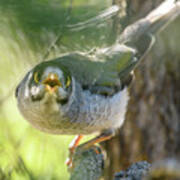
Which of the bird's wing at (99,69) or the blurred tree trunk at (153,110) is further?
the blurred tree trunk at (153,110)

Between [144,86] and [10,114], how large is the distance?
103 inches

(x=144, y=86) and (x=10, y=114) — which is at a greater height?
(x=144, y=86)

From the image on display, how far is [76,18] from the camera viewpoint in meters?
1.92

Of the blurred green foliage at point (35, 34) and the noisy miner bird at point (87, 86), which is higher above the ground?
the noisy miner bird at point (87, 86)

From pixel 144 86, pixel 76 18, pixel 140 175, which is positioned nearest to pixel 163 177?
pixel 140 175

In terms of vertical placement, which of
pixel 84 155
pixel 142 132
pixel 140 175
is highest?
pixel 142 132

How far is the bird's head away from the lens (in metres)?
2.54

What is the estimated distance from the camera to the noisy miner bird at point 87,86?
2.76 meters

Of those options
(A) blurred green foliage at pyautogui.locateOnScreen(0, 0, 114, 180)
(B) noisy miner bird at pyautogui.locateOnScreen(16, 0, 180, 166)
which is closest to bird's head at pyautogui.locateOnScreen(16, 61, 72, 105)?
(B) noisy miner bird at pyautogui.locateOnScreen(16, 0, 180, 166)

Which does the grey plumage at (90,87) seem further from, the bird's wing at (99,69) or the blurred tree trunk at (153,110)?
the blurred tree trunk at (153,110)

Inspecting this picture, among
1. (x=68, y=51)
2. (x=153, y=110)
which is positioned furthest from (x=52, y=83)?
(x=153, y=110)

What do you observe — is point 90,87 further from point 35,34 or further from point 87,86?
point 35,34

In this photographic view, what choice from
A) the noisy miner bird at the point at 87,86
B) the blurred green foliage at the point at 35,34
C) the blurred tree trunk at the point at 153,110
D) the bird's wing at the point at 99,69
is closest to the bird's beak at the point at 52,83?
the noisy miner bird at the point at 87,86

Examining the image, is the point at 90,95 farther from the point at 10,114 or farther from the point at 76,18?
the point at 76,18
